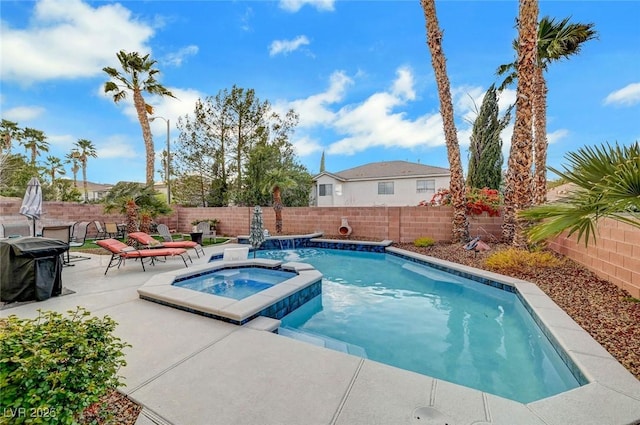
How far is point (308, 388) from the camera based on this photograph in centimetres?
260

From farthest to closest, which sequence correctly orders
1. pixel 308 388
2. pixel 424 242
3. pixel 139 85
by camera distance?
pixel 139 85
pixel 424 242
pixel 308 388

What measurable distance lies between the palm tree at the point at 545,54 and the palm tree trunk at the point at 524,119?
10.9 ft

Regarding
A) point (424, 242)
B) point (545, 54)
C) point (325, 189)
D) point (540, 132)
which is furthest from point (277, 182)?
point (325, 189)

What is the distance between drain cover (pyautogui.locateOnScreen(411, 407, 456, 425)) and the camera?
2158 mm

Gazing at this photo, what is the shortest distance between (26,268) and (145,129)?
15169 mm

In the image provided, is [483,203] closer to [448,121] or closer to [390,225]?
[448,121]

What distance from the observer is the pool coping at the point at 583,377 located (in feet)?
7.48

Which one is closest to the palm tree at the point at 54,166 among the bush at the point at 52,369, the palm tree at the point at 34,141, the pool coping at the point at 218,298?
the palm tree at the point at 34,141

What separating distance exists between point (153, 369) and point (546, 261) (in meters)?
7.97

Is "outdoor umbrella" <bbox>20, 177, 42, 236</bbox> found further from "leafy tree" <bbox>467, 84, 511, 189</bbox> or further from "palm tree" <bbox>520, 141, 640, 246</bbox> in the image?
"leafy tree" <bbox>467, 84, 511, 189</bbox>

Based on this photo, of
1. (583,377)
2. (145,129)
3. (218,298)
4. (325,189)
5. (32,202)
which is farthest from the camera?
(325,189)

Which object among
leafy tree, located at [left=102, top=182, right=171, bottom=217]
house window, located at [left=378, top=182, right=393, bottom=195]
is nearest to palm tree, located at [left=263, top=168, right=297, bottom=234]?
leafy tree, located at [left=102, top=182, right=171, bottom=217]

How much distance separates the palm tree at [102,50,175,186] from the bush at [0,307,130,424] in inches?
623

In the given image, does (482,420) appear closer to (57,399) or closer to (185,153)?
(57,399)
